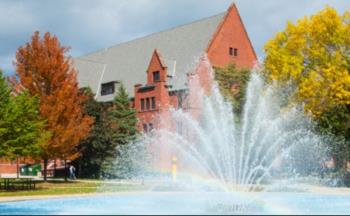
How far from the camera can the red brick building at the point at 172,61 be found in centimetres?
5541

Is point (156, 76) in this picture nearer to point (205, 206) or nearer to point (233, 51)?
point (233, 51)

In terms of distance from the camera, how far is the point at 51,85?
119 feet

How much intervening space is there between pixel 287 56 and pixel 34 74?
1887 centimetres

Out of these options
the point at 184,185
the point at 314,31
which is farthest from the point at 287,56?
the point at 184,185

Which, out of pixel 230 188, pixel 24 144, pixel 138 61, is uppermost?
pixel 138 61

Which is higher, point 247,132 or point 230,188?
point 247,132

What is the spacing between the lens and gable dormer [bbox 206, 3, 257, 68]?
5559cm

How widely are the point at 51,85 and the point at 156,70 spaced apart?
2159 cm

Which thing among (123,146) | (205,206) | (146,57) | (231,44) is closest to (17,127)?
(205,206)

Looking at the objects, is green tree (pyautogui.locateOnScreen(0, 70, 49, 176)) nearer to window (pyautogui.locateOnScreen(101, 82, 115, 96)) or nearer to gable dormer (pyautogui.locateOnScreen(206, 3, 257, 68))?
gable dormer (pyautogui.locateOnScreen(206, 3, 257, 68))

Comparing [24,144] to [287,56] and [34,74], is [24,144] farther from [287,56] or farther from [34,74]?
[287,56]

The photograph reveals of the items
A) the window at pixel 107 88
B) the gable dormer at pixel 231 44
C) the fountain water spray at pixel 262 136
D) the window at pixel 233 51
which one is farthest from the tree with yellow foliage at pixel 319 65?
the window at pixel 107 88

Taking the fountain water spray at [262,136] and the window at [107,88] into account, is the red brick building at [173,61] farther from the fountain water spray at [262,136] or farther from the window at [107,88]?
the fountain water spray at [262,136]

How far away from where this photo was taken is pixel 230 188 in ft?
78.5
